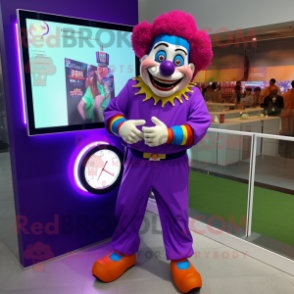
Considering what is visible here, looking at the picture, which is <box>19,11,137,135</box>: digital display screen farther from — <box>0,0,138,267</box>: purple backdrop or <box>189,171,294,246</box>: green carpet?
<box>189,171,294,246</box>: green carpet

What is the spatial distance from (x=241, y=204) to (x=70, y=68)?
2.12 meters

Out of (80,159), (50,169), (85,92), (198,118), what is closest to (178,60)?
(198,118)

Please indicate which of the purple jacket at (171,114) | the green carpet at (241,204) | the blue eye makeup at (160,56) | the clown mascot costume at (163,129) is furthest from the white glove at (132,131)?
the green carpet at (241,204)

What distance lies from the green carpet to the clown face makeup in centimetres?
147

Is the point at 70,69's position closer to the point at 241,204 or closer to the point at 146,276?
the point at 146,276

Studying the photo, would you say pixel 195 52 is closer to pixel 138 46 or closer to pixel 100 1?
pixel 138 46

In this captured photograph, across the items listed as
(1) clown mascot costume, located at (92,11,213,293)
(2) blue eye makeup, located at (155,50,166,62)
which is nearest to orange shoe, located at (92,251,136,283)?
(1) clown mascot costume, located at (92,11,213,293)

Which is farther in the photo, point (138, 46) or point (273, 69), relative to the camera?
point (273, 69)

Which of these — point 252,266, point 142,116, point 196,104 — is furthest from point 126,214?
point 252,266

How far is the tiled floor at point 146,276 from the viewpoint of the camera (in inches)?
72.5

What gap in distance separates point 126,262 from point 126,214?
35cm

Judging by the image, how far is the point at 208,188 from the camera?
11.5 feet

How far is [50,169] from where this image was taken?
6.64ft

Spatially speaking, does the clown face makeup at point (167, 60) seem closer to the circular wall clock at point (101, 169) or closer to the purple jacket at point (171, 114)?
the purple jacket at point (171, 114)
